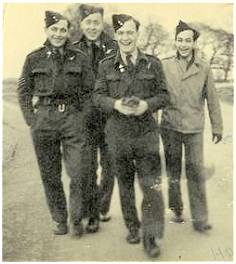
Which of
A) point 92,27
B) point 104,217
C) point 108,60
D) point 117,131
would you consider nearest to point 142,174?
point 117,131

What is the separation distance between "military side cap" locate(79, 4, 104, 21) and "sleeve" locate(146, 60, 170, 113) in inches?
18.0

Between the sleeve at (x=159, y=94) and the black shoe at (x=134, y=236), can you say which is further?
the black shoe at (x=134, y=236)

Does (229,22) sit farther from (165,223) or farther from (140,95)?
(165,223)

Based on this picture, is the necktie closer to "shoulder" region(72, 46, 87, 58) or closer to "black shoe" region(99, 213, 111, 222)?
"shoulder" region(72, 46, 87, 58)

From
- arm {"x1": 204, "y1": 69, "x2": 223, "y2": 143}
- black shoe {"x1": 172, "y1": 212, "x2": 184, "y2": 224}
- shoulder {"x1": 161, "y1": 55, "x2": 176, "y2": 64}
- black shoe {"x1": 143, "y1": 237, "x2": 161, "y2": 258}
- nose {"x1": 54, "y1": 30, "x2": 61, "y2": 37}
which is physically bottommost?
black shoe {"x1": 143, "y1": 237, "x2": 161, "y2": 258}

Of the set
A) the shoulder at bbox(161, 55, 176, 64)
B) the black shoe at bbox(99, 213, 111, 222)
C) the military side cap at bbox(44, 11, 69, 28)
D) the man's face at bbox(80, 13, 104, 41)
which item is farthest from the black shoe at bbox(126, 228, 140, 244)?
the military side cap at bbox(44, 11, 69, 28)

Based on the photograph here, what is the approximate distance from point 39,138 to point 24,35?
62 cm

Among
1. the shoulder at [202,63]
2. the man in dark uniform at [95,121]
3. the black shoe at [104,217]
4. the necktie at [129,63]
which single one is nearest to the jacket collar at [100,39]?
the man in dark uniform at [95,121]

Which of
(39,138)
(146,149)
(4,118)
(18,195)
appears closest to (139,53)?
(146,149)

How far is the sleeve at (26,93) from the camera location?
2387mm

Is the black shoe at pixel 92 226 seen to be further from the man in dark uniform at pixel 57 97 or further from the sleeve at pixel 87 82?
the sleeve at pixel 87 82

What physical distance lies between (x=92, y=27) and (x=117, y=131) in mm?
575

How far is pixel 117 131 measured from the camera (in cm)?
227

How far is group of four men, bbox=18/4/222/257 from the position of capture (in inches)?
89.7
